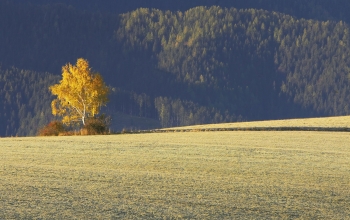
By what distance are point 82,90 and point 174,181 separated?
172 feet

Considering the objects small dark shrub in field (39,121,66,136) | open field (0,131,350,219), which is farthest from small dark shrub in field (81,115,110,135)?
open field (0,131,350,219)

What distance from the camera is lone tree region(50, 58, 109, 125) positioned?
77.1 metres

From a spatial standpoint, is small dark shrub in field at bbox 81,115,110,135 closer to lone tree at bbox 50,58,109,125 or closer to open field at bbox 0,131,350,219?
lone tree at bbox 50,58,109,125

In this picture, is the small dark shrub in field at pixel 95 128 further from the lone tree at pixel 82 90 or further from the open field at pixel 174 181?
the open field at pixel 174 181

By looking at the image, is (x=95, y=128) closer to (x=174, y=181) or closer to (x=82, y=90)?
(x=82, y=90)

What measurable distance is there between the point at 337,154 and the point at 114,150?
10.9 meters

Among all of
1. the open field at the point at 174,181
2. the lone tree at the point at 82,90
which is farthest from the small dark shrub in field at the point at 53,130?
the open field at the point at 174,181

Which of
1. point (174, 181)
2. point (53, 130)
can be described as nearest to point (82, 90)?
point (53, 130)

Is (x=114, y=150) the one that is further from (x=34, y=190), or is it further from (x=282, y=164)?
(x=34, y=190)

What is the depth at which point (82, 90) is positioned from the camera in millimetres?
78625

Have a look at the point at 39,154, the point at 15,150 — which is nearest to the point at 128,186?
the point at 39,154

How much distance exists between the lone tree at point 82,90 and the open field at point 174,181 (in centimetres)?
3284

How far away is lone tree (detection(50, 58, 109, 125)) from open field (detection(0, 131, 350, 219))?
108 ft

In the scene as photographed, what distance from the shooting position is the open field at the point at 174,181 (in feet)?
70.4
